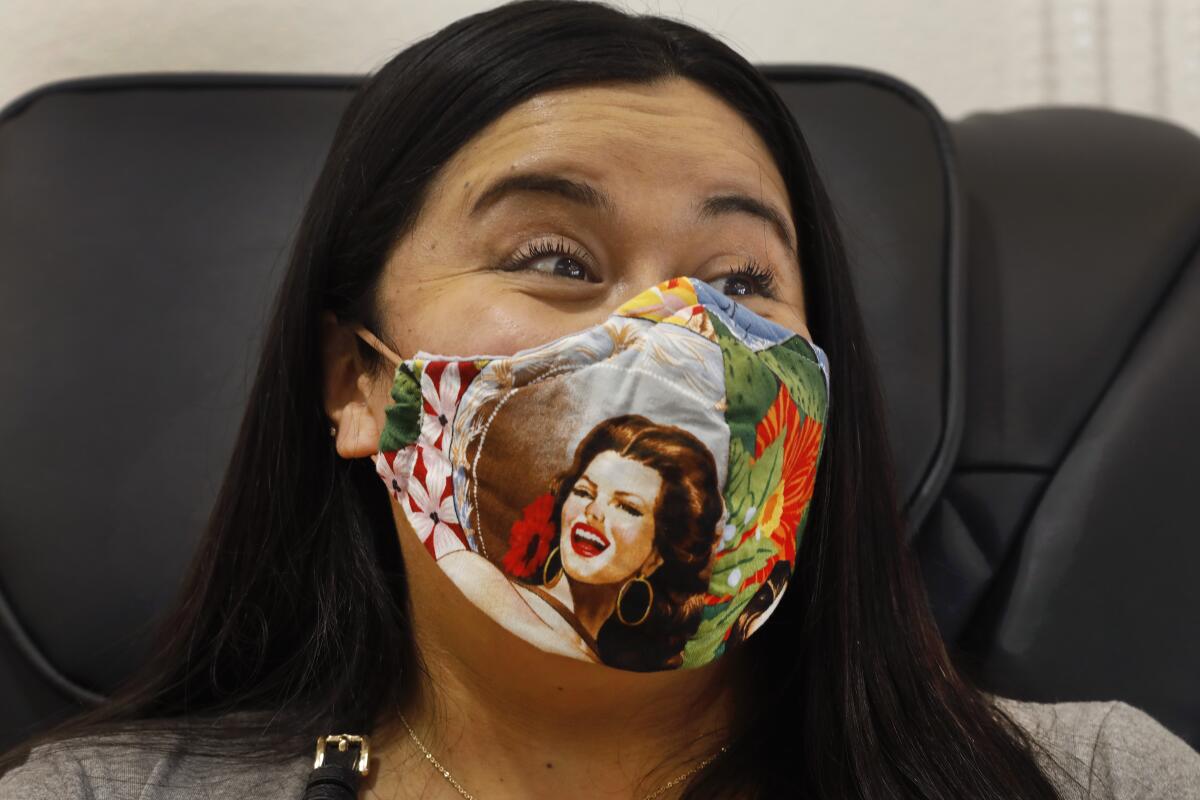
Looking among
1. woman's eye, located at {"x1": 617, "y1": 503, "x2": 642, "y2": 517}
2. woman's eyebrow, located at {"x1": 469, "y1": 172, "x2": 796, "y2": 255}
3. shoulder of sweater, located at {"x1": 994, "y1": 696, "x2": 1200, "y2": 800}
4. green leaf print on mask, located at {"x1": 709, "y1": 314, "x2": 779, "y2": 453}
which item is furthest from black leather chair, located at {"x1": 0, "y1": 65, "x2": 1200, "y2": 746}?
woman's eye, located at {"x1": 617, "y1": 503, "x2": 642, "y2": 517}

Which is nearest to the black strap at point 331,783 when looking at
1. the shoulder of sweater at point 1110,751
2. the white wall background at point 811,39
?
the shoulder of sweater at point 1110,751

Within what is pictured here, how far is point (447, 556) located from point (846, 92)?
0.81 metres

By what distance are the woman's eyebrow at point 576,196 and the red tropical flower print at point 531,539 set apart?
10.5 inches

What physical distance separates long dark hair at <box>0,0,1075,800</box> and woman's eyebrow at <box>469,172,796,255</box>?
8 cm

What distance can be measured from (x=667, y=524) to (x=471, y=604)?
0.25 metres

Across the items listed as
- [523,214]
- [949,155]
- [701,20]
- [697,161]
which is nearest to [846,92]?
[949,155]

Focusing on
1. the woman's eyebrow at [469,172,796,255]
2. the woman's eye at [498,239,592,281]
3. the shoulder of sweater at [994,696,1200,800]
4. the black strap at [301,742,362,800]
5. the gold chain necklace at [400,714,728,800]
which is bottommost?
the shoulder of sweater at [994,696,1200,800]

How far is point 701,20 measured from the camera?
1.79 meters

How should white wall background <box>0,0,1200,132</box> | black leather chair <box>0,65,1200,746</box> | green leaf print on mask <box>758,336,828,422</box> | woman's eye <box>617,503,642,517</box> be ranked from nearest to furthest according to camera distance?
1. woman's eye <box>617,503,642,517</box>
2. green leaf print on mask <box>758,336,828,422</box>
3. black leather chair <box>0,65,1200,746</box>
4. white wall background <box>0,0,1200,132</box>

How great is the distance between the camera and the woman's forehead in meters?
1.12

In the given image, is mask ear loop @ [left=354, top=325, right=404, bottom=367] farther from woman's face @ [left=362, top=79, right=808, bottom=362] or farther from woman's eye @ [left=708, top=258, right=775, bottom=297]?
woman's eye @ [left=708, top=258, right=775, bottom=297]

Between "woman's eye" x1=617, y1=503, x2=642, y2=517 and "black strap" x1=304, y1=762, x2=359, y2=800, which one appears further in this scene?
"black strap" x1=304, y1=762, x2=359, y2=800

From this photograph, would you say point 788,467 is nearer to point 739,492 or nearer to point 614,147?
point 739,492

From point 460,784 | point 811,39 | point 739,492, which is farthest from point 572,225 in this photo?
point 811,39
